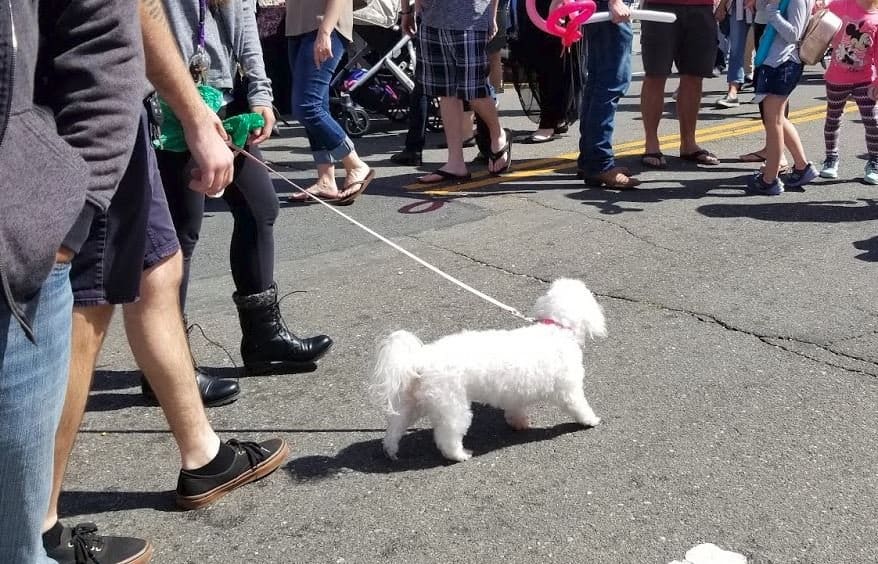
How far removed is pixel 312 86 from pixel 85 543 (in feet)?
14.1

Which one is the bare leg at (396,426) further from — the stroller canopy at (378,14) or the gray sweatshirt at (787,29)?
the stroller canopy at (378,14)

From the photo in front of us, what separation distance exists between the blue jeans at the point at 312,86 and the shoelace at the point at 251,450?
3615 millimetres

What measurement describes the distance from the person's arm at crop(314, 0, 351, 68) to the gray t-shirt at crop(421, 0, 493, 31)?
911 mm

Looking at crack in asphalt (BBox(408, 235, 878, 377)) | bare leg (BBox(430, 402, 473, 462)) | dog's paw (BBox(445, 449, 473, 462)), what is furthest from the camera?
crack in asphalt (BBox(408, 235, 878, 377))

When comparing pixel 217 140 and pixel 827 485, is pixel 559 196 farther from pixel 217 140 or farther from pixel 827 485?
pixel 217 140

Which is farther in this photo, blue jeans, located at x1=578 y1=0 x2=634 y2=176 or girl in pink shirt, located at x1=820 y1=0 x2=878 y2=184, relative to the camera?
blue jeans, located at x1=578 y1=0 x2=634 y2=176

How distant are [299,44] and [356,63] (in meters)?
3.25

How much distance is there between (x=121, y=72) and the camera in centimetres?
171

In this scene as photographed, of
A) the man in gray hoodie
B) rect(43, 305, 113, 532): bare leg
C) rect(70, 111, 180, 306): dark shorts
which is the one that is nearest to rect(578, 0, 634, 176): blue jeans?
rect(70, 111, 180, 306): dark shorts

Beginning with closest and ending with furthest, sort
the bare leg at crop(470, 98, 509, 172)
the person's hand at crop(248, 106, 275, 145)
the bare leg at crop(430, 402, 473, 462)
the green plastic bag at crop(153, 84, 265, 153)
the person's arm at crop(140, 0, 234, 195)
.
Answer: the person's arm at crop(140, 0, 234, 195), the bare leg at crop(430, 402, 473, 462), the green plastic bag at crop(153, 84, 265, 153), the person's hand at crop(248, 106, 275, 145), the bare leg at crop(470, 98, 509, 172)

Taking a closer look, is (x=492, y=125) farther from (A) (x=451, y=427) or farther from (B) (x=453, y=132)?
(A) (x=451, y=427)

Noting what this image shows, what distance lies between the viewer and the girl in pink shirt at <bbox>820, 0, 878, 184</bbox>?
21.0ft

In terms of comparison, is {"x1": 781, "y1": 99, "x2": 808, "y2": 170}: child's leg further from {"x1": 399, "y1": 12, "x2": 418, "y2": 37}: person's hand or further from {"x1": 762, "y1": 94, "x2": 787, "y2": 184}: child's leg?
{"x1": 399, "y1": 12, "x2": 418, "y2": 37}: person's hand

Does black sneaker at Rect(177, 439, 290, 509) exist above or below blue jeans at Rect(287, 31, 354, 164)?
below
